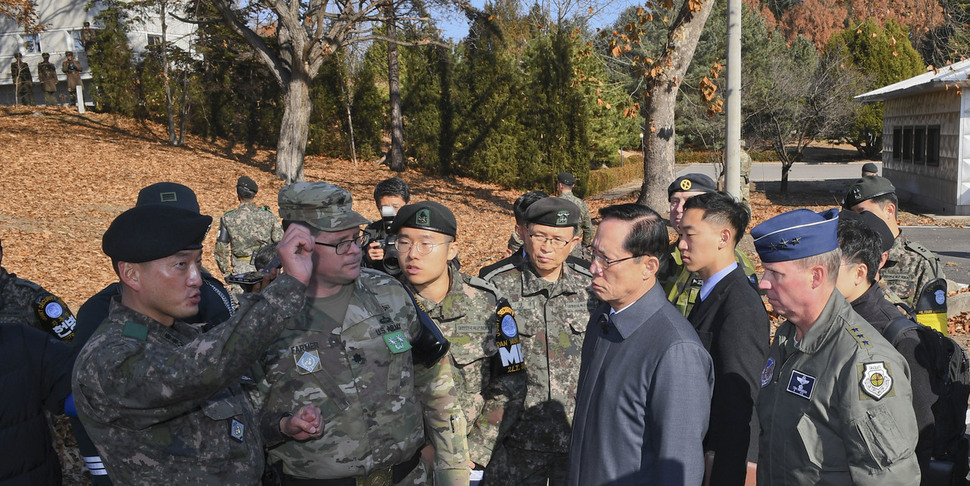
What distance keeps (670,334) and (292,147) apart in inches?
797

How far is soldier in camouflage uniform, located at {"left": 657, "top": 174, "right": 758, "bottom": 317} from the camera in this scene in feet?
13.2

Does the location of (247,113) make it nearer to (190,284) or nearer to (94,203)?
(94,203)

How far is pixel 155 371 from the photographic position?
2176 mm

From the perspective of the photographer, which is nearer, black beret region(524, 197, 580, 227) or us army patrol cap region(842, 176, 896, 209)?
black beret region(524, 197, 580, 227)

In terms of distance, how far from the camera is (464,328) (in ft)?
12.5

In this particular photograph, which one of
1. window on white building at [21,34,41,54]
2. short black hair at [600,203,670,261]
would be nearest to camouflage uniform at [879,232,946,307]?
short black hair at [600,203,670,261]

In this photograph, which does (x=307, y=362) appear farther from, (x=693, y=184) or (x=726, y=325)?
(x=693, y=184)

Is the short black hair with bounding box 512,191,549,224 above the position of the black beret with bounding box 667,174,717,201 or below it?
below

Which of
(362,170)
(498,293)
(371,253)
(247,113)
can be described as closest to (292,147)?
(362,170)

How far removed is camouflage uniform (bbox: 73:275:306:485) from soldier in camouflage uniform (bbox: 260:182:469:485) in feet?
1.19

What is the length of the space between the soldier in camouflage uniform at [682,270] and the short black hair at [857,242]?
2.15 feet

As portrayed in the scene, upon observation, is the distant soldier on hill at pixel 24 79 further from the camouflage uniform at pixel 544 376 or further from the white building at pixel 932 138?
the camouflage uniform at pixel 544 376

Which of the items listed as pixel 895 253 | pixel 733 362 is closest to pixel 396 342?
pixel 733 362

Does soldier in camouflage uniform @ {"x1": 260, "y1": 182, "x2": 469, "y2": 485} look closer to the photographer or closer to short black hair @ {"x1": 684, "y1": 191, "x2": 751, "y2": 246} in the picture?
short black hair @ {"x1": 684, "y1": 191, "x2": 751, "y2": 246}
